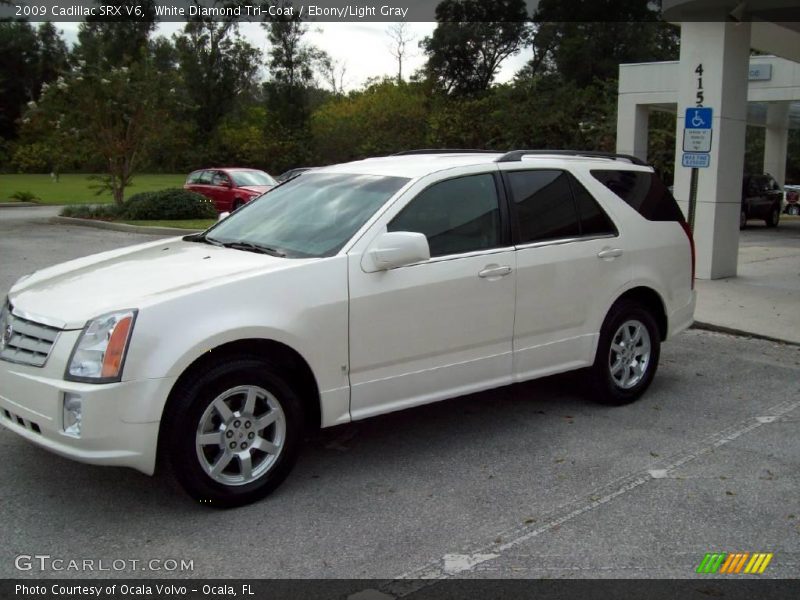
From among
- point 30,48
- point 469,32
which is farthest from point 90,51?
point 30,48

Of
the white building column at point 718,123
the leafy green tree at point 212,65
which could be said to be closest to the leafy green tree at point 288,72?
the leafy green tree at point 212,65

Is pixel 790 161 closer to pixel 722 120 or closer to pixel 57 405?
pixel 722 120

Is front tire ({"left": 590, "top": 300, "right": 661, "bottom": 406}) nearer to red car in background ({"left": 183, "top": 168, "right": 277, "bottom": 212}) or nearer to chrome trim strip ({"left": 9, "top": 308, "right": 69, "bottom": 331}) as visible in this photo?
chrome trim strip ({"left": 9, "top": 308, "right": 69, "bottom": 331})

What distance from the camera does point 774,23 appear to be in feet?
42.7

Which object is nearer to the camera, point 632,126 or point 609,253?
point 609,253

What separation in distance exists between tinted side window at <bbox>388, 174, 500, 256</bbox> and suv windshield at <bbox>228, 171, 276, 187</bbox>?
18389 millimetres

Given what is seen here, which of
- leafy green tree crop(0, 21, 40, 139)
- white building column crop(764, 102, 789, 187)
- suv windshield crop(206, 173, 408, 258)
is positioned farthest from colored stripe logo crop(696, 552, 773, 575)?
leafy green tree crop(0, 21, 40, 139)

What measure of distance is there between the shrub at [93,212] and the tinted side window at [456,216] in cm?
1776

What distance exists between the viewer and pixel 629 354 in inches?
248

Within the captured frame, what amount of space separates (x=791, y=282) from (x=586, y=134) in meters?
21.7

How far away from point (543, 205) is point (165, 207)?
1680 centimetres

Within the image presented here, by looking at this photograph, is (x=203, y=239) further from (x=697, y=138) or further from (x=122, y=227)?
(x=122, y=227)

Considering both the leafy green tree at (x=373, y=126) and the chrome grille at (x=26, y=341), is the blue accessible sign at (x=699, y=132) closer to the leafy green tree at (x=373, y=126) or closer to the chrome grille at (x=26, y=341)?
the chrome grille at (x=26, y=341)

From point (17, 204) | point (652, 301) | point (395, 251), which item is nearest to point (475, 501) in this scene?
point (395, 251)
